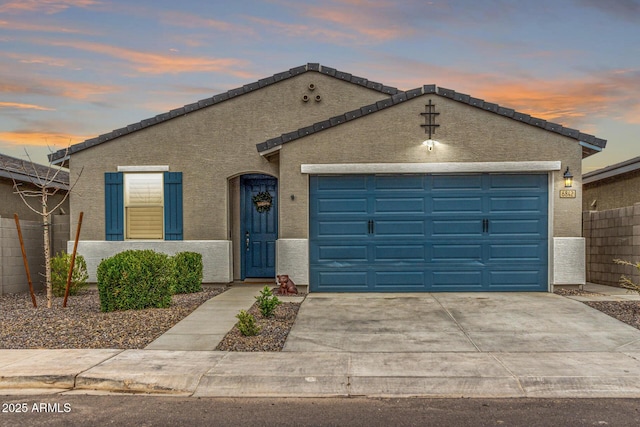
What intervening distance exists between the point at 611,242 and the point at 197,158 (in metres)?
10.3

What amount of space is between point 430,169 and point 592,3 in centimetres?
559

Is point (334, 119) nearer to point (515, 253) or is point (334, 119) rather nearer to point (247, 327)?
point (515, 253)

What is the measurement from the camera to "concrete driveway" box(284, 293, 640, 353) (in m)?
6.84

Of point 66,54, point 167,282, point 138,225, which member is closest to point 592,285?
point 167,282

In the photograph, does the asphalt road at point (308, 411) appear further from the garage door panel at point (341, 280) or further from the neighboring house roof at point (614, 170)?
the neighboring house roof at point (614, 170)

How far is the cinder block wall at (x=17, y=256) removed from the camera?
11.6m

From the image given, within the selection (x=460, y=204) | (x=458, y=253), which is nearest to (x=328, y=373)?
(x=458, y=253)

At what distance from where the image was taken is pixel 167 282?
9438 millimetres

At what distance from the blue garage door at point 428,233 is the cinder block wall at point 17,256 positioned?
21.0 ft

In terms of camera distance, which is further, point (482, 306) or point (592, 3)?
point (592, 3)

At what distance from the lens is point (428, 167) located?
10.9 metres

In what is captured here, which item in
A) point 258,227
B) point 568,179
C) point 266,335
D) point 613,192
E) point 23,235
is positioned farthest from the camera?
point 613,192

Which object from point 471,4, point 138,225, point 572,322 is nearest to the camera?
point 572,322

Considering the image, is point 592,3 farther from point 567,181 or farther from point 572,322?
point 572,322
